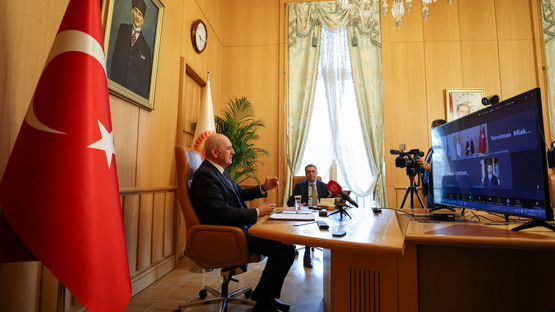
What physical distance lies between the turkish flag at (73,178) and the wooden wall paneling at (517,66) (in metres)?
5.40

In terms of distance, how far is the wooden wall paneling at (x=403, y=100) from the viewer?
445cm

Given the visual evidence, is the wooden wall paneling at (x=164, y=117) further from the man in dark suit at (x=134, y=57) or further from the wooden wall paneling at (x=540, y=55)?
the wooden wall paneling at (x=540, y=55)

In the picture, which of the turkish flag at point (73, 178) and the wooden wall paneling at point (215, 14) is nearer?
the turkish flag at point (73, 178)

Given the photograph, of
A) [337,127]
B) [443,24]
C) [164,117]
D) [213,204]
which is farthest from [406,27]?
[213,204]

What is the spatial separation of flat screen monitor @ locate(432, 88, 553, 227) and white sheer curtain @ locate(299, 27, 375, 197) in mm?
2811

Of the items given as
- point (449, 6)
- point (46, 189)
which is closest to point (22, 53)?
point (46, 189)

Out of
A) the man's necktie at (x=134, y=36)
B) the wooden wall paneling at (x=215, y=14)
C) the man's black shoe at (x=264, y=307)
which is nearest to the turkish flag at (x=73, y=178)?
the man's black shoe at (x=264, y=307)

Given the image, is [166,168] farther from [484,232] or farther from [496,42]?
[496,42]

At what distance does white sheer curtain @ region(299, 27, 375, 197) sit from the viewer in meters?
4.52

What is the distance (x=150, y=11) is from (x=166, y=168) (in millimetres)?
1481

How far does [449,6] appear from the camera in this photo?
463 cm

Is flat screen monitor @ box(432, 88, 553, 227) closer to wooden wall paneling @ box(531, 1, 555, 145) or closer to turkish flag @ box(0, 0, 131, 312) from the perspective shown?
turkish flag @ box(0, 0, 131, 312)

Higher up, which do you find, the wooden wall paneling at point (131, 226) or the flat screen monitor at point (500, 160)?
the flat screen monitor at point (500, 160)

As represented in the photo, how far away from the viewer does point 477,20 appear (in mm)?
4602
